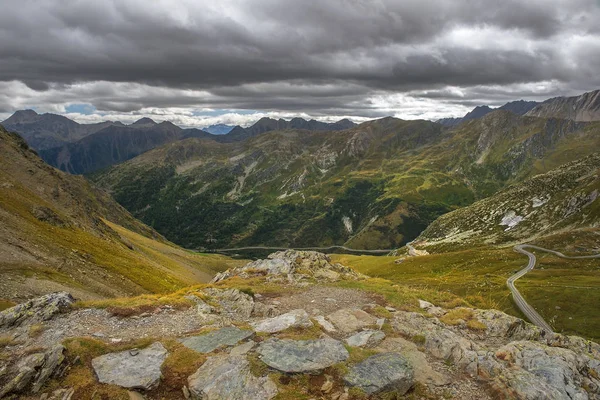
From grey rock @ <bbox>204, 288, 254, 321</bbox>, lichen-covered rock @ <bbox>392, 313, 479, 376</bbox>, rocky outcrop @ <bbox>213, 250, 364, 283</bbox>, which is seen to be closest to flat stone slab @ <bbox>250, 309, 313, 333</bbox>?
grey rock @ <bbox>204, 288, 254, 321</bbox>

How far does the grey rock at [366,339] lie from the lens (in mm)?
26617

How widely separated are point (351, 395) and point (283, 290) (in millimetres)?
24469

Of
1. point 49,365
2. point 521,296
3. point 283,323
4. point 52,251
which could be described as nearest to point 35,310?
point 49,365

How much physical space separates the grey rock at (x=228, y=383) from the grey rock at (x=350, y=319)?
11088 millimetres

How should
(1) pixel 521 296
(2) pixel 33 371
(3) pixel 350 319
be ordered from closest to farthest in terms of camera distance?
1. (2) pixel 33 371
2. (3) pixel 350 319
3. (1) pixel 521 296

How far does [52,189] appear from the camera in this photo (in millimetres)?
102688

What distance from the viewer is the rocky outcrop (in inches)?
2082

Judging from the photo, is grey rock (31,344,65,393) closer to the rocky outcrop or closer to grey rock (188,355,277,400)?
grey rock (188,355,277,400)

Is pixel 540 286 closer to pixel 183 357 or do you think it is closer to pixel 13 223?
pixel 183 357

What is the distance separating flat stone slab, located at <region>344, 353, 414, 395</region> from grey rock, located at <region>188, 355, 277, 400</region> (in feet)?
16.4

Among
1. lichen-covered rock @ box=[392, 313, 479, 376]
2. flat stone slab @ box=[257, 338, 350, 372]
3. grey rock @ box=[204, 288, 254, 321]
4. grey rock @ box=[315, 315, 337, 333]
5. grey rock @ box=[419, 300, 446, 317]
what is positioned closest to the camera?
flat stone slab @ box=[257, 338, 350, 372]

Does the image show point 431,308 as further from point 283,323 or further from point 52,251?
point 52,251

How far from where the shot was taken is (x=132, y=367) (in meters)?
20.9

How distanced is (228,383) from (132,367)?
604 cm
